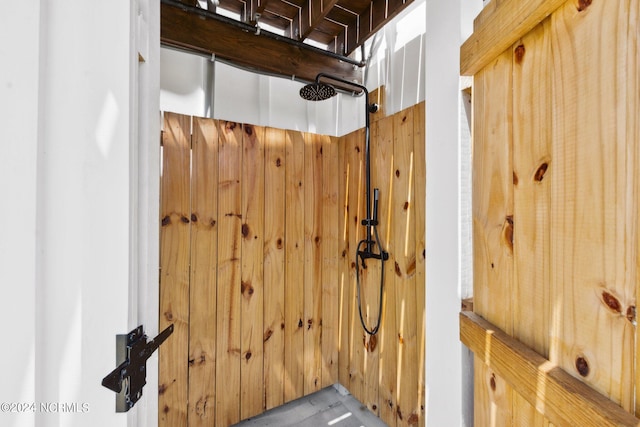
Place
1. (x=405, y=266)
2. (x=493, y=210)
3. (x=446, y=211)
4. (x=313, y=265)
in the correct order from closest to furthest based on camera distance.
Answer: (x=493, y=210)
(x=446, y=211)
(x=405, y=266)
(x=313, y=265)

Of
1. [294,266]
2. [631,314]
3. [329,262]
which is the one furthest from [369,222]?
[631,314]

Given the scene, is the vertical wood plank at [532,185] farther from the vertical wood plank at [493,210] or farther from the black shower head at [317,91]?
the black shower head at [317,91]

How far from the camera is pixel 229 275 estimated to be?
1.95 m

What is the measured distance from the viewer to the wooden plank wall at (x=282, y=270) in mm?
1753

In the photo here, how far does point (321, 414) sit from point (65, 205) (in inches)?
87.5

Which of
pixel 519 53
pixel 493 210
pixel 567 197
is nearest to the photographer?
pixel 567 197

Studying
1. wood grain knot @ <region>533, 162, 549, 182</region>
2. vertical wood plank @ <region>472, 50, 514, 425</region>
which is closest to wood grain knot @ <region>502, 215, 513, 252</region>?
vertical wood plank @ <region>472, 50, 514, 425</region>

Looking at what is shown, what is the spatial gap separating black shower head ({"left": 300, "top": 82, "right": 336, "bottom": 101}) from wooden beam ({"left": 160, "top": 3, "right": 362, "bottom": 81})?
359mm

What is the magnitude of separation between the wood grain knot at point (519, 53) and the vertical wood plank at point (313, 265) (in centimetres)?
159

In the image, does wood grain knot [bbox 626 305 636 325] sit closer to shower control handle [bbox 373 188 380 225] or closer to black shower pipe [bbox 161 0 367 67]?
shower control handle [bbox 373 188 380 225]

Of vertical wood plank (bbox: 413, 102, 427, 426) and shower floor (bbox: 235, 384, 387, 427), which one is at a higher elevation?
vertical wood plank (bbox: 413, 102, 427, 426)

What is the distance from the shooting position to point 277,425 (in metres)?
1.99

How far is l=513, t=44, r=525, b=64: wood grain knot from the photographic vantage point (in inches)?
28.4

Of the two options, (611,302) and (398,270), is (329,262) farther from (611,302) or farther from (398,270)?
(611,302)
